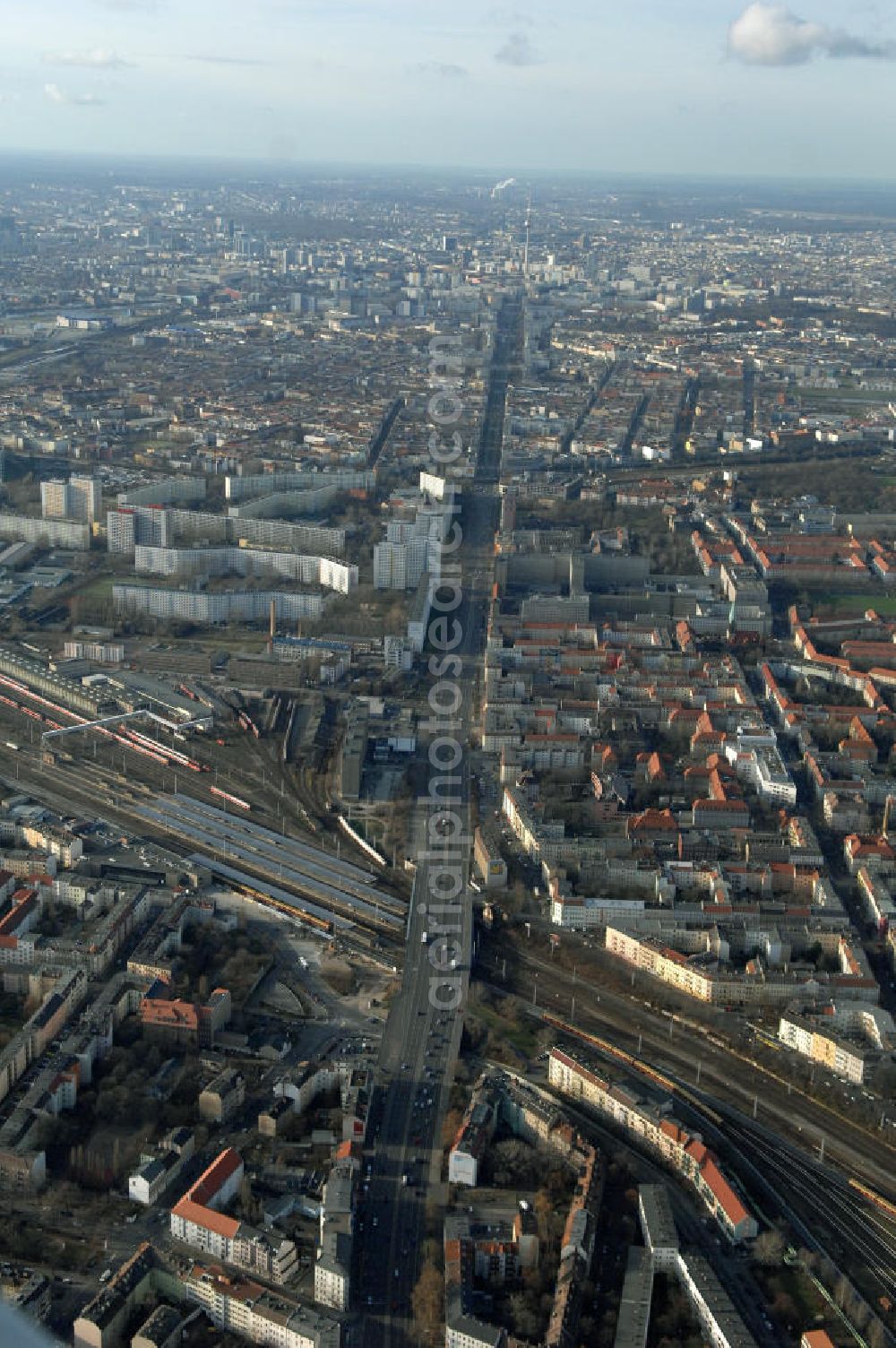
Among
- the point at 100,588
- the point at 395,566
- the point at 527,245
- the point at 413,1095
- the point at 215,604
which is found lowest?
the point at 413,1095

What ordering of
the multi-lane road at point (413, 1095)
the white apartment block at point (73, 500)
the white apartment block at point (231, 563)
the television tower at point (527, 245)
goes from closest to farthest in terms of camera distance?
the multi-lane road at point (413, 1095)
the white apartment block at point (231, 563)
the white apartment block at point (73, 500)
the television tower at point (527, 245)

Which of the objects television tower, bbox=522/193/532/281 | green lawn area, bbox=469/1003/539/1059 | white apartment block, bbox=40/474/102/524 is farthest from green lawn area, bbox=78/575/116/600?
television tower, bbox=522/193/532/281

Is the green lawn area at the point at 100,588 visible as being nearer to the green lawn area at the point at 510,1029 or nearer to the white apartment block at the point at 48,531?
the white apartment block at the point at 48,531

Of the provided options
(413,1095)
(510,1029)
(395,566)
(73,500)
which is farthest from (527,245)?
(413,1095)

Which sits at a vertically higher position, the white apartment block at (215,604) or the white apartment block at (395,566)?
the white apartment block at (395,566)

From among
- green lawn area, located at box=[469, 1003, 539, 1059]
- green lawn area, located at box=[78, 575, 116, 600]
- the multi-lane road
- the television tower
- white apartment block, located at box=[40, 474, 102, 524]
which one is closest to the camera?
the multi-lane road

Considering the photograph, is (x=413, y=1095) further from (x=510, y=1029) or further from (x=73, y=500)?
(x=73, y=500)

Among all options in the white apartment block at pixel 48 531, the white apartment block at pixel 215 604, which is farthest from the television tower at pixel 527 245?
the white apartment block at pixel 215 604

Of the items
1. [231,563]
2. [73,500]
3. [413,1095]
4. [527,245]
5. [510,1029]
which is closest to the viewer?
[413,1095]

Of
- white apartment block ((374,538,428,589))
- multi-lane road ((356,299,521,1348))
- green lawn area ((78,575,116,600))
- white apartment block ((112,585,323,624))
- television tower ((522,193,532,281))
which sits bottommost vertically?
multi-lane road ((356,299,521,1348))

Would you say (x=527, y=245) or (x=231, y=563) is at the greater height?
(x=527, y=245)

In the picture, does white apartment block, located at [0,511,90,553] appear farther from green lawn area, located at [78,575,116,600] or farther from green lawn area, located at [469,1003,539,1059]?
green lawn area, located at [469,1003,539,1059]
